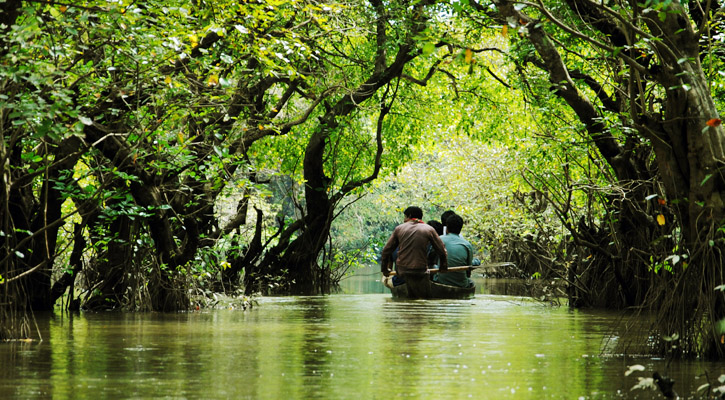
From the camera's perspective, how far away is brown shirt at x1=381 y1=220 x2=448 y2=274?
1736cm

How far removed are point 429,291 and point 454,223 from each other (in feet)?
5.50

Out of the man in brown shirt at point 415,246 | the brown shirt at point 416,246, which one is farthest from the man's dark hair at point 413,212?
the brown shirt at point 416,246

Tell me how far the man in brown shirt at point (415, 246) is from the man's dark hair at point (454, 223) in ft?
3.56

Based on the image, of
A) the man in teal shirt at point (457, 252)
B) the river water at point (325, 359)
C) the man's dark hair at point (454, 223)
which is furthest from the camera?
the man's dark hair at point (454, 223)

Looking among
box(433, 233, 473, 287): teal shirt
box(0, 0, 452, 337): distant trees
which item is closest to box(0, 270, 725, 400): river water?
box(0, 0, 452, 337): distant trees

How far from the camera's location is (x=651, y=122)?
8016 millimetres

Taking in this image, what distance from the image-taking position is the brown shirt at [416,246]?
1736 centimetres

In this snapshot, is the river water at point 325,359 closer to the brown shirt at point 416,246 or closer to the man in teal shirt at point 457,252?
the brown shirt at point 416,246

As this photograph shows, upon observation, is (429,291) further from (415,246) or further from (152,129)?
(152,129)

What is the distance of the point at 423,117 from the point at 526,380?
18193mm

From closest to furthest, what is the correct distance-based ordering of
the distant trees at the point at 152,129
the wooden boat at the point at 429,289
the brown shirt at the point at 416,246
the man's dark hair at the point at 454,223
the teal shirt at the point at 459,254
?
1. the distant trees at the point at 152,129
2. the brown shirt at the point at 416,246
3. the wooden boat at the point at 429,289
4. the teal shirt at the point at 459,254
5. the man's dark hair at the point at 454,223

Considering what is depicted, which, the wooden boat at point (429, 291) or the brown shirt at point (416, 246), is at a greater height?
the brown shirt at point (416, 246)

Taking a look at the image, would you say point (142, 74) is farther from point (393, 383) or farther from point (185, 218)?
point (393, 383)

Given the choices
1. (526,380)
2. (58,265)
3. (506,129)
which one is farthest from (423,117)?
(526,380)
